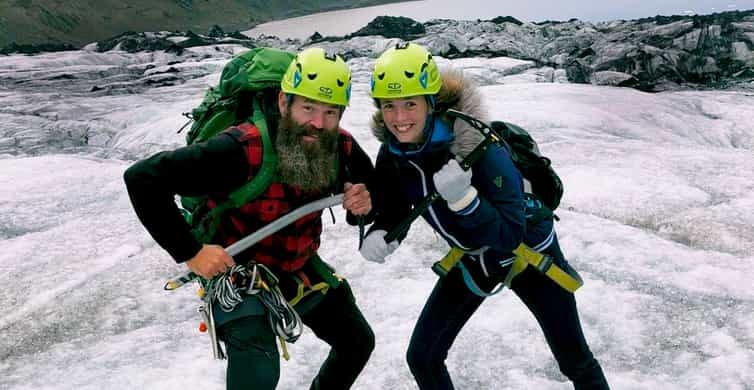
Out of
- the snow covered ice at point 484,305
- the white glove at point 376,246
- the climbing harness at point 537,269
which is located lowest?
the snow covered ice at point 484,305

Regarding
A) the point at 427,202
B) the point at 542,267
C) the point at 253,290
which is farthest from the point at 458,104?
the point at 253,290

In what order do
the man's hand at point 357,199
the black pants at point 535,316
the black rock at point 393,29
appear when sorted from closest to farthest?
1. the black pants at point 535,316
2. the man's hand at point 357,199
3. the black rock at point 393,29

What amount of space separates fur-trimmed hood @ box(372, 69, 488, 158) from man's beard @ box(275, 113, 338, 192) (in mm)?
302

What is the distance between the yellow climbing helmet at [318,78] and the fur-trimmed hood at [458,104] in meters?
0.26

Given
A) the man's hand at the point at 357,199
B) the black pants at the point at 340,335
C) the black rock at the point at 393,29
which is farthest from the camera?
the black rock at the point at 393,29

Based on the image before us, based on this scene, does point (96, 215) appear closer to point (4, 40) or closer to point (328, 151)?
point (328, 151)

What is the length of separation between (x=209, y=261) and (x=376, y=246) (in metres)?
0.90

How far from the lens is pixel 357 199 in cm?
298

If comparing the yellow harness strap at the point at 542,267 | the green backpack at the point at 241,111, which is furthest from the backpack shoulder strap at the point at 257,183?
the yellow harness strap at the point at 542,267

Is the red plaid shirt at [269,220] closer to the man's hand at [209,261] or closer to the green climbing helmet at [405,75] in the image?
the man's hand at [209,261]

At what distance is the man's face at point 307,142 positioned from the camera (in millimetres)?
2670

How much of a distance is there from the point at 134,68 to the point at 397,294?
34.7 meters

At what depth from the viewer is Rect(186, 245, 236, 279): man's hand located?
2.58 m

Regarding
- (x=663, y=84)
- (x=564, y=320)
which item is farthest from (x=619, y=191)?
(x=663, y=84)
